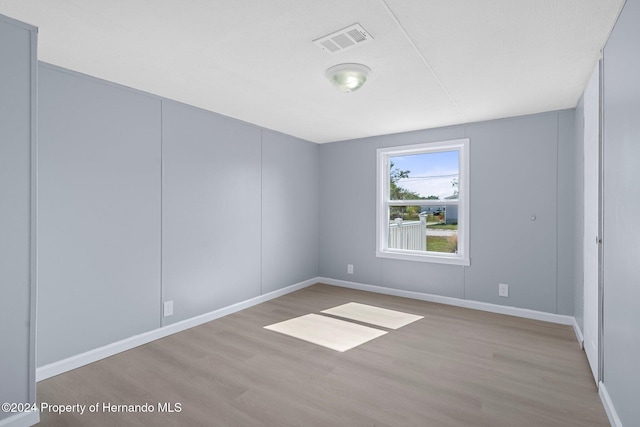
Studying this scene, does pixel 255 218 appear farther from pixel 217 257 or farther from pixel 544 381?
pixel 544 381

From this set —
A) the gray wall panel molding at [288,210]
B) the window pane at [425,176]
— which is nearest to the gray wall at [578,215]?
the window pane at [425,176]

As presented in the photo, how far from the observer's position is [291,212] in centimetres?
485

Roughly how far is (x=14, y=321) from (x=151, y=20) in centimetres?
192

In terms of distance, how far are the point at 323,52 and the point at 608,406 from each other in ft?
9.41

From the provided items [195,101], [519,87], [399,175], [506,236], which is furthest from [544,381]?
[195,101]

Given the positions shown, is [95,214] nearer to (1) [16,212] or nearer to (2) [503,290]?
(1) [16,212]

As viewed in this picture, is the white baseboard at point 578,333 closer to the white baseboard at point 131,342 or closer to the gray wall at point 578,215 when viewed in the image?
the gray wall at point 578,215

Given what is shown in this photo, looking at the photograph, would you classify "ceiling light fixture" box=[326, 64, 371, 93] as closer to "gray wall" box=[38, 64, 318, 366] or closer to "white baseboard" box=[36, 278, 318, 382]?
"gray wall" box=[38, 64, 318, 366]

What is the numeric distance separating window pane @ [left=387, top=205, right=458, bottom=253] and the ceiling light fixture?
8.02 feet

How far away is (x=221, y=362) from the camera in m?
2.65

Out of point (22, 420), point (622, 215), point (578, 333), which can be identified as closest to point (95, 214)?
point (22, 420)

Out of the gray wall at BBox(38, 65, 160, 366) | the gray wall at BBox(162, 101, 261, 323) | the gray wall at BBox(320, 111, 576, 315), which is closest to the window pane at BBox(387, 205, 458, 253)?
the gray wall at BBox(320, 111, 576, 315)

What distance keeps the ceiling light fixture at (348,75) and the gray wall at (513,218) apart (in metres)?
2.14

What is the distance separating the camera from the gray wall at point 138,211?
8.05ft
